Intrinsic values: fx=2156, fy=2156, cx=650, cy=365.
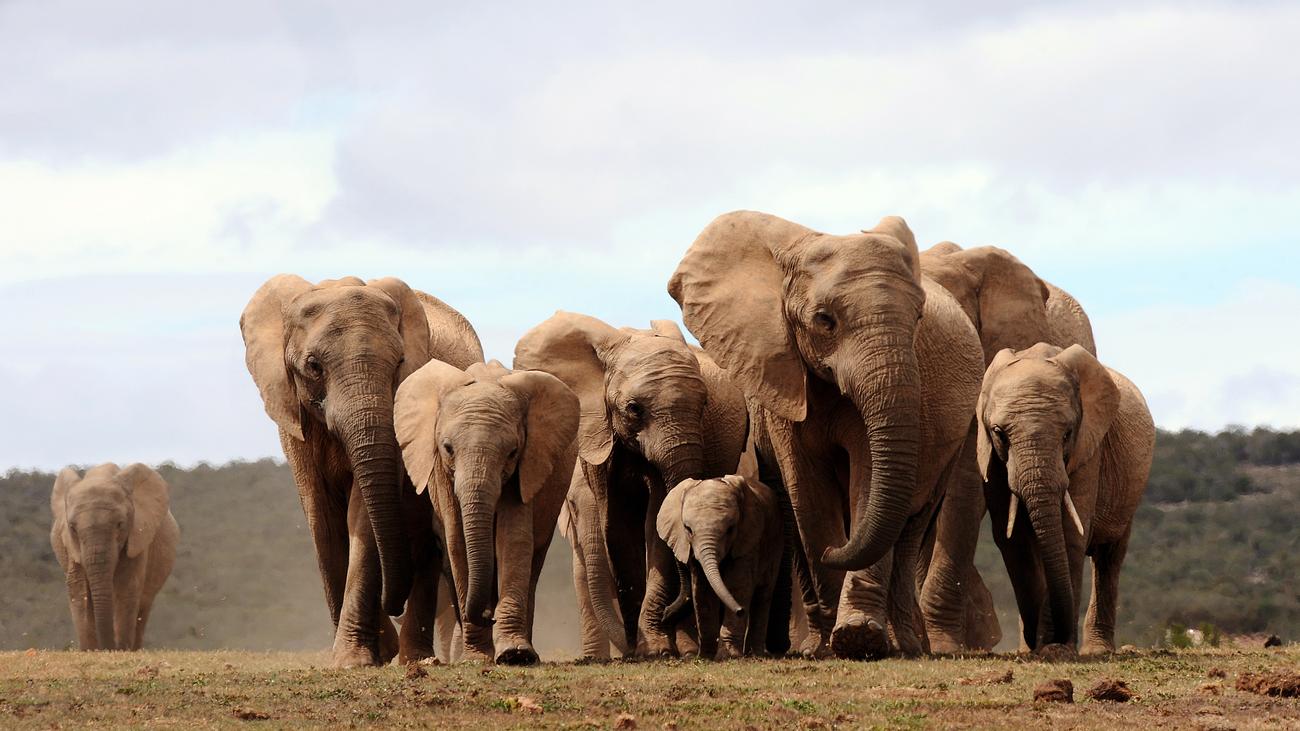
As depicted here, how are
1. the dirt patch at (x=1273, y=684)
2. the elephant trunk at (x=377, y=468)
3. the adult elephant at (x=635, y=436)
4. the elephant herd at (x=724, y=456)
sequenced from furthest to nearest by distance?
the adult elephant at (x=635, y=436), the elephant trunk at (x=377, y=468), the elephant herd at (x=724, y=456), the dirt patch at (x=1273, y=684)

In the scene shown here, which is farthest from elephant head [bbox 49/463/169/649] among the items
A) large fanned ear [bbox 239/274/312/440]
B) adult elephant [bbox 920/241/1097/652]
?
adult elephant [bbox 920/241/1097/652]

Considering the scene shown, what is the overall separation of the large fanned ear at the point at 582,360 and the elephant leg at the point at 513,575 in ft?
5.08

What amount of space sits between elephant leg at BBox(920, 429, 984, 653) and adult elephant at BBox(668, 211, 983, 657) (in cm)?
60

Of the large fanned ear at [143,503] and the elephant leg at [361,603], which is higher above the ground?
the large fanned ear at [143,503]

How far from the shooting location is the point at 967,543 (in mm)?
16203

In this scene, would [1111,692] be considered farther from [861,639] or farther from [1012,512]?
[1012,512]

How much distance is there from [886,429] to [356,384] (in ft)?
13.0

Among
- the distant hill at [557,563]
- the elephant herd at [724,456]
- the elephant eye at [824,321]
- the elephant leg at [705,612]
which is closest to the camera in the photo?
the elephant eye at [824,321]

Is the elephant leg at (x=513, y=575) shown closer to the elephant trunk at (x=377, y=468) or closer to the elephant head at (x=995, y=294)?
the elephant trunk at (x=377, y=468)

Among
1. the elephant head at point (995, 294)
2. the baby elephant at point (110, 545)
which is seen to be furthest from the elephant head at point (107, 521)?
the elephant head at point (995, 294)

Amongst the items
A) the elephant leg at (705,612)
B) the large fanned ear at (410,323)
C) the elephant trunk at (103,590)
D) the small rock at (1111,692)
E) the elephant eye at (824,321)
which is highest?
the large fanned ear at (410,323)

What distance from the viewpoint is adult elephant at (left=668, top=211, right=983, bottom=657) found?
13586mm

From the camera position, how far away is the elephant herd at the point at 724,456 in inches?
553

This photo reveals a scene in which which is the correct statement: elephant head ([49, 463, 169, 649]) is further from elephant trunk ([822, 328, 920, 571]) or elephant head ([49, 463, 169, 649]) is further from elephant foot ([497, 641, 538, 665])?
elephant trunk ([822, 328, 920, 571])
